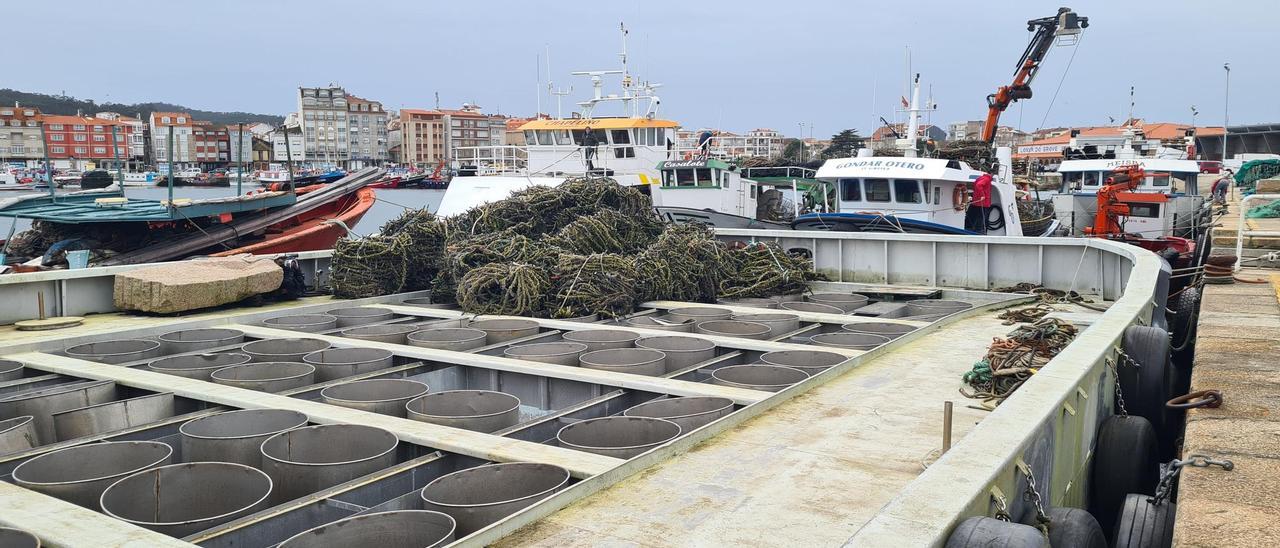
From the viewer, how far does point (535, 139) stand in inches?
1180

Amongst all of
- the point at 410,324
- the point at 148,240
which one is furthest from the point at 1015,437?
the point at 148,240

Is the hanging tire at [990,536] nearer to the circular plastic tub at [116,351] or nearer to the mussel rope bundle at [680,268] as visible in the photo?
the circular plastic tub at [116,351]

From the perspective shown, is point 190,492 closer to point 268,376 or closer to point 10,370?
point 268,376

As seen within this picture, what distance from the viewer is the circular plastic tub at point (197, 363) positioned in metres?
8.21

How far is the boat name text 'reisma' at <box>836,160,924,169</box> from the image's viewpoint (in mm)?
19312

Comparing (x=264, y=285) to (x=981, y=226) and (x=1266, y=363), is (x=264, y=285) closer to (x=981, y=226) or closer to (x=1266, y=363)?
(x=1266, y=363)

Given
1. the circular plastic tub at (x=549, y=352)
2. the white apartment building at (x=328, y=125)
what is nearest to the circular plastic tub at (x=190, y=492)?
the circular plastic tub at (x=549, y=352)

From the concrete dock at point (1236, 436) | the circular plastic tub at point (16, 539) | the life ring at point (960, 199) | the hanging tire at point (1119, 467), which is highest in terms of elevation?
the life ring at point (960, 199)

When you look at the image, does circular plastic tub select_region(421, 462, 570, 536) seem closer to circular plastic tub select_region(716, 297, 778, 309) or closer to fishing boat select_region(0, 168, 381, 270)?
circular plastic tub select_region(716, 297, 778, 309)

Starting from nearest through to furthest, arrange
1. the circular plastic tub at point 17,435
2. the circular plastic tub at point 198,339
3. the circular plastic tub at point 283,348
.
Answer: the circular plastic tub at point 17,435 → the circular plastic tub at point 283,348 → the circular plastic tub at point 198,339

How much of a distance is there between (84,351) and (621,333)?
16.7 ft

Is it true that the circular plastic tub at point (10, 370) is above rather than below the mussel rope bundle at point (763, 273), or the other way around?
below

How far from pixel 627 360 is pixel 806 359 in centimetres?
164

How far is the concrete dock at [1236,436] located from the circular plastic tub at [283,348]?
291 inches
